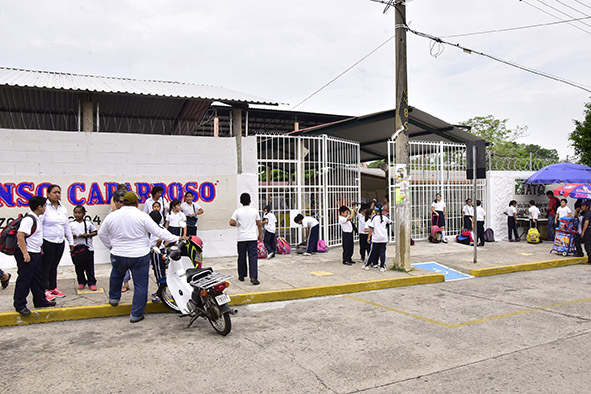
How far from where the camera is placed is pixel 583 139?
784 inches

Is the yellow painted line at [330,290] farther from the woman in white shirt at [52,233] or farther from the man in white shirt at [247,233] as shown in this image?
the woman in white shirt at [52,233]

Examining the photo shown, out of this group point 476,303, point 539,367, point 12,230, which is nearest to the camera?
point 539,367

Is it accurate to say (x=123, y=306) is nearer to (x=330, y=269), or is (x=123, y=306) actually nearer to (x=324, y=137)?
(x=330, y=269)

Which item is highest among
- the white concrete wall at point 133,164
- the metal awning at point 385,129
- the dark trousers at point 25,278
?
the metal awning at point 385,129

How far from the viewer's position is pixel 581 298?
7.22m

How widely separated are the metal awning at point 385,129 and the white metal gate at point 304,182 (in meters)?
0.62

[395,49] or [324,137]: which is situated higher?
[395,49]

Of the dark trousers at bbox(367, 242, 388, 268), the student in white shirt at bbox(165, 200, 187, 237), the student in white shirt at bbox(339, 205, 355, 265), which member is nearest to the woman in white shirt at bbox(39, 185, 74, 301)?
the student in white shirt at bbox(165, 200, 187, 237)

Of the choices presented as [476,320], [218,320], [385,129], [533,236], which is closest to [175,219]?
[218,320]

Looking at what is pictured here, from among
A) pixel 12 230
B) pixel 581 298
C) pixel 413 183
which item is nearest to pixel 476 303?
pixel 581 298

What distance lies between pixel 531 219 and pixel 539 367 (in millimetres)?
11998

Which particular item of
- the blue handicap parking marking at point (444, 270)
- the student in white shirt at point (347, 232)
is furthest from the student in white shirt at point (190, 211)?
the blue handicap parking marking at point (444, 270)

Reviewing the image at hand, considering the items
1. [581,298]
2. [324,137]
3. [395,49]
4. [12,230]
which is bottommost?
[581,298]

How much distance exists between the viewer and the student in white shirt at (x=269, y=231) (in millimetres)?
10797
